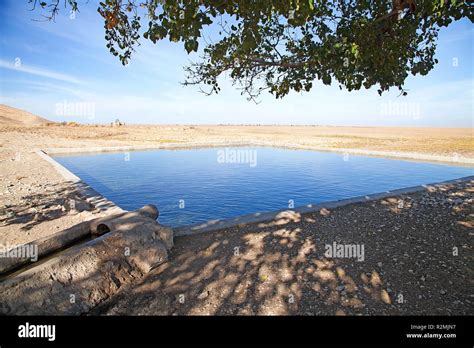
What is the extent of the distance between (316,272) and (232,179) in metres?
10.3

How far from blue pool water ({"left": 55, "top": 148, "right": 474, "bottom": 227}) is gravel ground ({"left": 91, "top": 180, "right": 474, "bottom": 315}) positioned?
11.4ft

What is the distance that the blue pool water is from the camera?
10.6m

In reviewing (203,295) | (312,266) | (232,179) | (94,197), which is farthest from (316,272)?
(232,179)

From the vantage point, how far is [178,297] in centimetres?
422

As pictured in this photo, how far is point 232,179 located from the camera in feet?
48.6

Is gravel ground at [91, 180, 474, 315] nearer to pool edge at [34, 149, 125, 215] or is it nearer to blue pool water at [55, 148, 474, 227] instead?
pool edge at [34, 149, 125, 215]

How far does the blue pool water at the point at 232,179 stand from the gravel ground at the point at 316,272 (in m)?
3.47

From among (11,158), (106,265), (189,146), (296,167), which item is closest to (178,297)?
(106,265)
